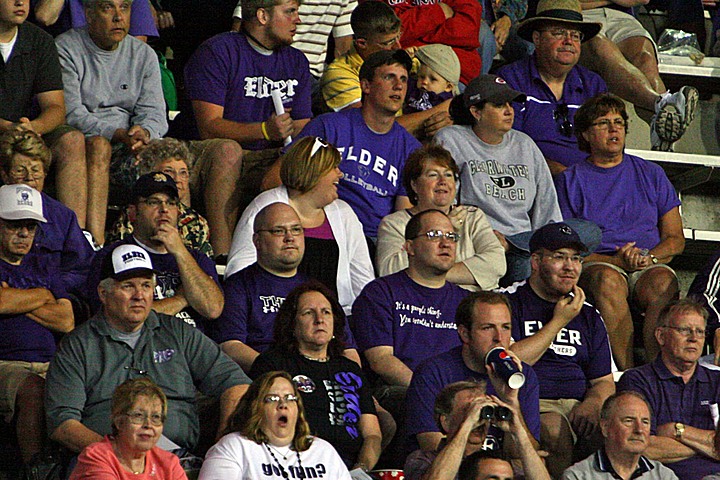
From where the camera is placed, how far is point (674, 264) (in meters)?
8.38

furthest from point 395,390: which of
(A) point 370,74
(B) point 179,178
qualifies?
(A) point 370,74

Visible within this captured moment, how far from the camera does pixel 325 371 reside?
20.0 ft

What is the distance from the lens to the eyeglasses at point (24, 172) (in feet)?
22.1

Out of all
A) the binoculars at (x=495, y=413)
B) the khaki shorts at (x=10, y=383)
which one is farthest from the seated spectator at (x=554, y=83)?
the khaki shorts at (x=10, y=383)

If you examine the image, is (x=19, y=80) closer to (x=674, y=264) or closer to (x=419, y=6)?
(x=419, y=6)

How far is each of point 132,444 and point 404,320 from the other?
64.5 inches

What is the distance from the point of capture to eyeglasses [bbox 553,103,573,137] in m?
8.48

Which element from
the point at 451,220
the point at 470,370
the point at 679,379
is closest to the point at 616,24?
the point at 451,220

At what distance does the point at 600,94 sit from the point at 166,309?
280 cm

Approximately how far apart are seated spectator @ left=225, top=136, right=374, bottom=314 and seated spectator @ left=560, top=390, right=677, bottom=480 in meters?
1.34

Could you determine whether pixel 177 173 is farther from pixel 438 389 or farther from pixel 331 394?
pixel 438 389

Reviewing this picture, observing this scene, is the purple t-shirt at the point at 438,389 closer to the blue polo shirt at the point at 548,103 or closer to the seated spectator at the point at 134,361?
the seated spectator at the point at 134,361

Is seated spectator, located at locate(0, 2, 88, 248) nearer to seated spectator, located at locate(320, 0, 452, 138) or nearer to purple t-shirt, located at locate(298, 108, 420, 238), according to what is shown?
purple t-shirt, located at locate(298, 108, 420, 238)

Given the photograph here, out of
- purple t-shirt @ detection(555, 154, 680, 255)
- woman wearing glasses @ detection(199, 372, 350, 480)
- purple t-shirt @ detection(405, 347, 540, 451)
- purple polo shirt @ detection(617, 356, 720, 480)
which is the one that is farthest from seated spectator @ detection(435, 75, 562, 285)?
woman wearing glasses @ detection(199, 372, 350, 480)
